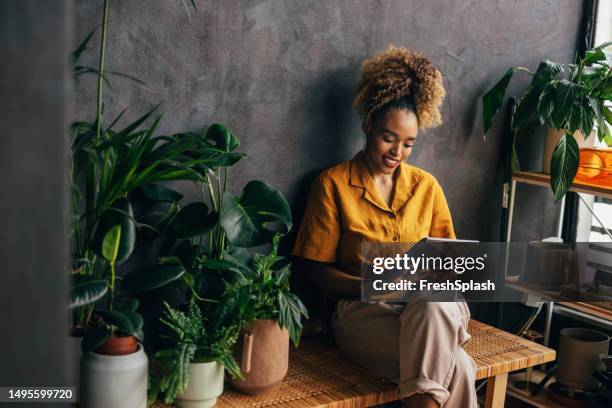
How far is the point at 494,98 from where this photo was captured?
3037 millimetres

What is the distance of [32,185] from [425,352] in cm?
193

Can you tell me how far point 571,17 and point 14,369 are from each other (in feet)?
11.5

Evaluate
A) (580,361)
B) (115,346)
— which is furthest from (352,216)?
(580,361)

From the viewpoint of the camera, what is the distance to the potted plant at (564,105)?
285 centimetres

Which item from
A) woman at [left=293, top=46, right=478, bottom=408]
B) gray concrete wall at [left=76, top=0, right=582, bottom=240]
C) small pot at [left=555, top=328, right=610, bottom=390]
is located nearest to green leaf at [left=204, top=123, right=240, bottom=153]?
gray concrete wall at [left=76, top=0, right=582, bottom=240]

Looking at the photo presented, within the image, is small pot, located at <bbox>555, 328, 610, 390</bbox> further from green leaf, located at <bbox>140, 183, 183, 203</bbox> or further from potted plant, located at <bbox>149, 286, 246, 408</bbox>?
green leaf, located at <bbox>140, 183, 183, 203</bbox>

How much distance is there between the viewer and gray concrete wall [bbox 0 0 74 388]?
37 centimetres

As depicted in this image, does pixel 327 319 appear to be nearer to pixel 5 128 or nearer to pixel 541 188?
pixel 541 188

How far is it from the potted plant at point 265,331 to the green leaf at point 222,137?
36 cm

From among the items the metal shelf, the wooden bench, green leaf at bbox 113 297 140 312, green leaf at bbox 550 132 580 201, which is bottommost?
the wooden bench

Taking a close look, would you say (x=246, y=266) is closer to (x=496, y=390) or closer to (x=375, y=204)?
(x=375, y=204)

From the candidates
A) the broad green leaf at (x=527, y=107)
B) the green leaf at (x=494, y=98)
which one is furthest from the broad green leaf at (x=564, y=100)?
the green leaf at (x=494, y=98)

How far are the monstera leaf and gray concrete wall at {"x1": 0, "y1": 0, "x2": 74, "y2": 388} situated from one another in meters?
1.67

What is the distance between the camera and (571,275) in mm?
3131
